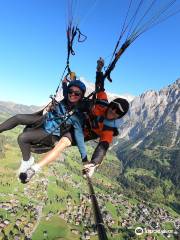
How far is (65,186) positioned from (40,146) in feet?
622

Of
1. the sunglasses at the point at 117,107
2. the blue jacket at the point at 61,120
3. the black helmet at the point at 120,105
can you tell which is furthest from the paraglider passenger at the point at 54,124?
the black helmet at the point at 120,105

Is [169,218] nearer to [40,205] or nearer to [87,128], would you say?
[40,205]

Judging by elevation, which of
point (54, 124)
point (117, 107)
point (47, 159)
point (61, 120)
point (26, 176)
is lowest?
point (26, 176)

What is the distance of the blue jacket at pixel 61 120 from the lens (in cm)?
996

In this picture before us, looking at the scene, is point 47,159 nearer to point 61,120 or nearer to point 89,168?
point 89,168

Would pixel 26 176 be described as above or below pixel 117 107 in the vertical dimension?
below

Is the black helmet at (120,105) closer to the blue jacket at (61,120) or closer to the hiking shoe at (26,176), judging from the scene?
the blue jacket at (61,120)

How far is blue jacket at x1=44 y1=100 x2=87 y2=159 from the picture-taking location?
996 centimetres

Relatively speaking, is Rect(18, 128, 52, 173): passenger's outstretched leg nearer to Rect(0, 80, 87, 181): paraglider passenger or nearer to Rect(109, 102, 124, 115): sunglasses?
Rect(0, 80, 87, 181): paraglider passenger

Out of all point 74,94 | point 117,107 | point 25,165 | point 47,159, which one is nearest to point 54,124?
point 74,94

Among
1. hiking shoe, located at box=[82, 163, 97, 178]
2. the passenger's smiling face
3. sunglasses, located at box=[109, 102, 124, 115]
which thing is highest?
Answer: the passenger's smiling face

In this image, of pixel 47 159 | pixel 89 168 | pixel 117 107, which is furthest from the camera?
pixel 117 107

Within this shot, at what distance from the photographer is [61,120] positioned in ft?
33.2

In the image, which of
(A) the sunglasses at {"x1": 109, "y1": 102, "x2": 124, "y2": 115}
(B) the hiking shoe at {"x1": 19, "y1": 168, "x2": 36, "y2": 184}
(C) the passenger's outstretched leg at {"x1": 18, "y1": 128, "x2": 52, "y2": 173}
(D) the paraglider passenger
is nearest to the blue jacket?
(D) the paraglider passenger
